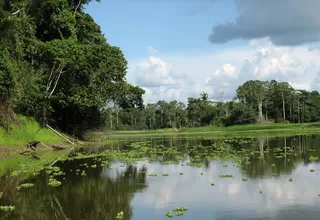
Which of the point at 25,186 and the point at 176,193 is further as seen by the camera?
the point at 25,186

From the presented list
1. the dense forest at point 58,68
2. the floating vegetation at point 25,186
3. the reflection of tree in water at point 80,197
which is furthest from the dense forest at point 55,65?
the reflection of tree in water at point 80,197

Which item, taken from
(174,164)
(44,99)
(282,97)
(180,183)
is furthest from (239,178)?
(282,97)

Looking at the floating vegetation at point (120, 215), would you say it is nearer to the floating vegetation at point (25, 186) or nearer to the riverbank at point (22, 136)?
the floating vegetation at point (25, 186)

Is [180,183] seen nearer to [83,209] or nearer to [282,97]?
[83,209]

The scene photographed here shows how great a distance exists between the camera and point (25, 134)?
37.7 m

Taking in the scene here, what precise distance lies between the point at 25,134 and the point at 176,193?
2637 centimetres

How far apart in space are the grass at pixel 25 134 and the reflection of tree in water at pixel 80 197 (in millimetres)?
16046

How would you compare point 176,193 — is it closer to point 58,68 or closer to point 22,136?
point 22,136

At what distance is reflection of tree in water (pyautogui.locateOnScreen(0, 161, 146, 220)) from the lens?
12280 mm

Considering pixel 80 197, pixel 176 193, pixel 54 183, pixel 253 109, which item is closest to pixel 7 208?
pixel 80 197

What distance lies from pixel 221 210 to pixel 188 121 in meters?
143

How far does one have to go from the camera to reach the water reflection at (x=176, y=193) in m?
11.9

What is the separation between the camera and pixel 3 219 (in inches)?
459

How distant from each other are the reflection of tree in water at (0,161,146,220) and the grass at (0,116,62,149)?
52.6 ft
